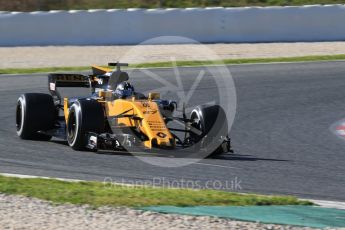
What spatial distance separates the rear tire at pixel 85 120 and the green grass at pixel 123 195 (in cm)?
218

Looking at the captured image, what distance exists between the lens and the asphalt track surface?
9.70m

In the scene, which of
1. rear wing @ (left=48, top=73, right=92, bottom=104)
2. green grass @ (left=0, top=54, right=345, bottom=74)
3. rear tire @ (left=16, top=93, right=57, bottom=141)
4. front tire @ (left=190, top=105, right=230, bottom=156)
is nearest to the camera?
front tire @ (left=190, top=105, right=230, bottom=156)

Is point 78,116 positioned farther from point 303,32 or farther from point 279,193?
point 303,32

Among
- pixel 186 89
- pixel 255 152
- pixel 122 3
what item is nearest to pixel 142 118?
pixel 255 152

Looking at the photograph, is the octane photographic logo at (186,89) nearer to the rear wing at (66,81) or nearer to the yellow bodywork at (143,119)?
the yellow bodywork at (143,119)

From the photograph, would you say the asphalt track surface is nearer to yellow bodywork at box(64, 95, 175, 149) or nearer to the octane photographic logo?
the octane photographic logo

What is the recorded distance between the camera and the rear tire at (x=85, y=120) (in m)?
11.0

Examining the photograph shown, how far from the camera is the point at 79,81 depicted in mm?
12648

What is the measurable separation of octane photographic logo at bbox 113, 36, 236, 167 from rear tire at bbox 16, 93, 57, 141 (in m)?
1.38

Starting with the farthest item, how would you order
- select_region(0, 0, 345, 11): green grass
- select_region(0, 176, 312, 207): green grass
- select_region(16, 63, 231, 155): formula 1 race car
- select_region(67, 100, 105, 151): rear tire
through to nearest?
1. select_region(0, 0, 345, 11): green grass
2. select_region(67, 100, 105, 151): rear tire
3. select_region(16, 63, 231, 155): formula 1 race car
4. select_region(0, 176, 312, 207): green grass

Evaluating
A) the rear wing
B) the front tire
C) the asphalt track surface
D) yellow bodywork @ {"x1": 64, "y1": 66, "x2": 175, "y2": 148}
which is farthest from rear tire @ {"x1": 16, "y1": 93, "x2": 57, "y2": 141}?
the front tire

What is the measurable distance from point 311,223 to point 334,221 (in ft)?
0.88

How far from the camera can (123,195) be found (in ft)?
26.7

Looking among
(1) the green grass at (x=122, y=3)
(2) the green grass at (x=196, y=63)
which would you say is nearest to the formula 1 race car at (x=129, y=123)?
(2) the green grass at (x=196, y=63)
